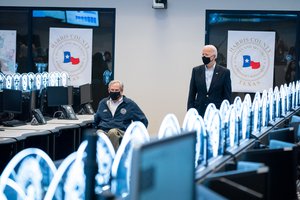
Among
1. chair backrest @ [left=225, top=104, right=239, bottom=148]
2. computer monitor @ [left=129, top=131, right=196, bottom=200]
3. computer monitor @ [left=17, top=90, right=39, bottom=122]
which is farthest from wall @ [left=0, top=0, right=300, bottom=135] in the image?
computer monitor @ [left=129, top=131, right=196, bottom=200]

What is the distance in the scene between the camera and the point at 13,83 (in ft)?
28.5

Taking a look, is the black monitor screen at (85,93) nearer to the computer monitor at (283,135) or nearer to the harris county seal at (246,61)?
the harris county seal at (246,61)

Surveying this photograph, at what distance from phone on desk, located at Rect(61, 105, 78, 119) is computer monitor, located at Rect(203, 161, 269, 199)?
6063 mm

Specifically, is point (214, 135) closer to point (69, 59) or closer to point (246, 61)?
point (246, 61)

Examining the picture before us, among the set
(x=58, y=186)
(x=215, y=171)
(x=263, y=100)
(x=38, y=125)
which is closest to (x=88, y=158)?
(x=58, y=186)

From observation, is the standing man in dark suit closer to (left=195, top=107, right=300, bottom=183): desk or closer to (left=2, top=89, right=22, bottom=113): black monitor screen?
(left=195, top=107, right=300, bottom=183): desk

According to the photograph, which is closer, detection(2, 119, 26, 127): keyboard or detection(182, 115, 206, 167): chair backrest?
detection(182, 115, 206, 167): chair backrest

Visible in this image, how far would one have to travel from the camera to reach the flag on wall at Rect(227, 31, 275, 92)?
33.0 feet

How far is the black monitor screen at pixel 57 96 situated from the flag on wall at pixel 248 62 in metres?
3.07

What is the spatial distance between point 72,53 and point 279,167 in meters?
7.91

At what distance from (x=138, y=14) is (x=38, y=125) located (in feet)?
11.3

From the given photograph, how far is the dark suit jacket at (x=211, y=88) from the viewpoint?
6.11 metres

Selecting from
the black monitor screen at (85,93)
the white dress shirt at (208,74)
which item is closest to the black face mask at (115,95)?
the white dress shirt at (208,74)

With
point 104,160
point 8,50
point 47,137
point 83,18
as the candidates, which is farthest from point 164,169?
point 8,50
